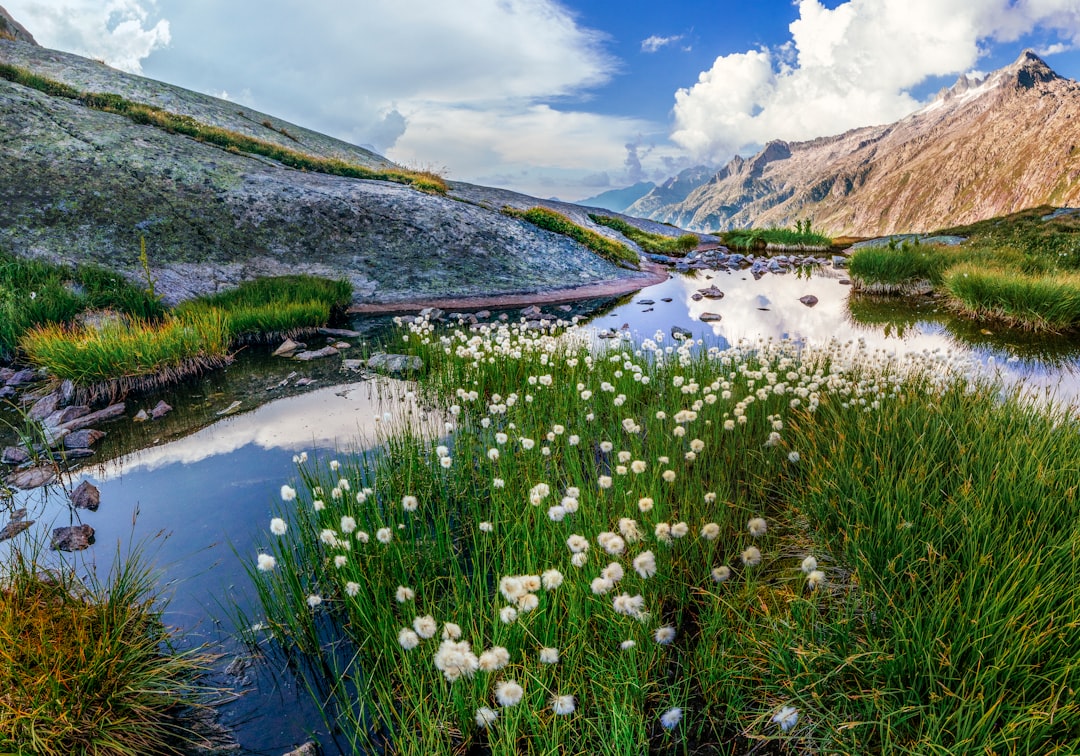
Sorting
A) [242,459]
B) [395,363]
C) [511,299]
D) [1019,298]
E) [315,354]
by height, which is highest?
[1019,298]

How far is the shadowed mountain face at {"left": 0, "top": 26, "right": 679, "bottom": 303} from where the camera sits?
666 inches

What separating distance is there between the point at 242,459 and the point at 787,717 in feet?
24.0

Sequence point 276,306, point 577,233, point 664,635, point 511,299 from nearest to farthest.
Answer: point 664,635 < point 276,306 < point 511,299 < point 577,233

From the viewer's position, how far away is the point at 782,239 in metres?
42.7

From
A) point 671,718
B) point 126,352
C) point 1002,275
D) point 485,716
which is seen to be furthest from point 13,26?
point 1002,275

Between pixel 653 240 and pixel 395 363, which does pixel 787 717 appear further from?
pixel 653 240

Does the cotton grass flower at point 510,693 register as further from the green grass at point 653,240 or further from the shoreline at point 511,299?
the green grass at point 653,240

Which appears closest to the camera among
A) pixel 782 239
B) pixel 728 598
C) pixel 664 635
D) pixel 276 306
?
pixel 664 635

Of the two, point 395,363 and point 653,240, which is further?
point 653,240

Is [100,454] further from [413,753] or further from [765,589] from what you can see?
[765,589]

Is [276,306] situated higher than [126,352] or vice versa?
[276,306]

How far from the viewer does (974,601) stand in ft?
10.1

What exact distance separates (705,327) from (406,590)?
13.6 meters

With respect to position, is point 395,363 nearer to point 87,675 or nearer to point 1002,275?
point 87,675
